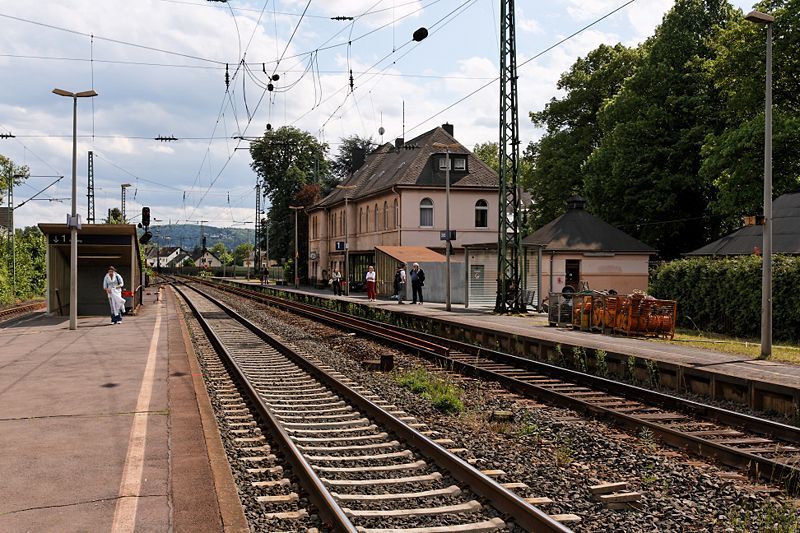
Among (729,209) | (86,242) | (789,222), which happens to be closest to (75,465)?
(86,242)

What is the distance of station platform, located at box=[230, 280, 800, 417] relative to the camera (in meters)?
11.2

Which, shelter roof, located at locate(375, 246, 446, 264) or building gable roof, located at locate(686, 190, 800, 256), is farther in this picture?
shelter roof, located at locate(375, 246, 446, 264)

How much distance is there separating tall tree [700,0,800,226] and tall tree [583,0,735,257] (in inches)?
267

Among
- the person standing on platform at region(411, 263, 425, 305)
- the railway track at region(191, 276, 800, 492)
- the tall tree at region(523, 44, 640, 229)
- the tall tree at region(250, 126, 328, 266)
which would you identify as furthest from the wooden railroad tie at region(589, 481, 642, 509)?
the tall tree at region(250, 126, 328, 266)

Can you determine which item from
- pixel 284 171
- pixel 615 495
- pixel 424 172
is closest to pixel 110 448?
pixel 615 495

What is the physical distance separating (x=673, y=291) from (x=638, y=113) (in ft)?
68.3

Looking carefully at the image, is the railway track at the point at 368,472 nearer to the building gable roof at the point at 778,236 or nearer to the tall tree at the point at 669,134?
the building gable roof at the point at 778,236

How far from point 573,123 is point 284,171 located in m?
33.8

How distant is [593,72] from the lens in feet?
178

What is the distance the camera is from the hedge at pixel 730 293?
2127cm

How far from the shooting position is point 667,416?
9.98 m

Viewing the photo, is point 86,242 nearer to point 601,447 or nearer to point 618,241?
point 601,447

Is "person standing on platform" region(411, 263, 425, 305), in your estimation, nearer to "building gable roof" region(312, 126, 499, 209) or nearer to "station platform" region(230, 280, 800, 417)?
"station platform" region(230, 280, 800, 417)

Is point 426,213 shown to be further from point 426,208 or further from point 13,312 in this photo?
point 13,312
